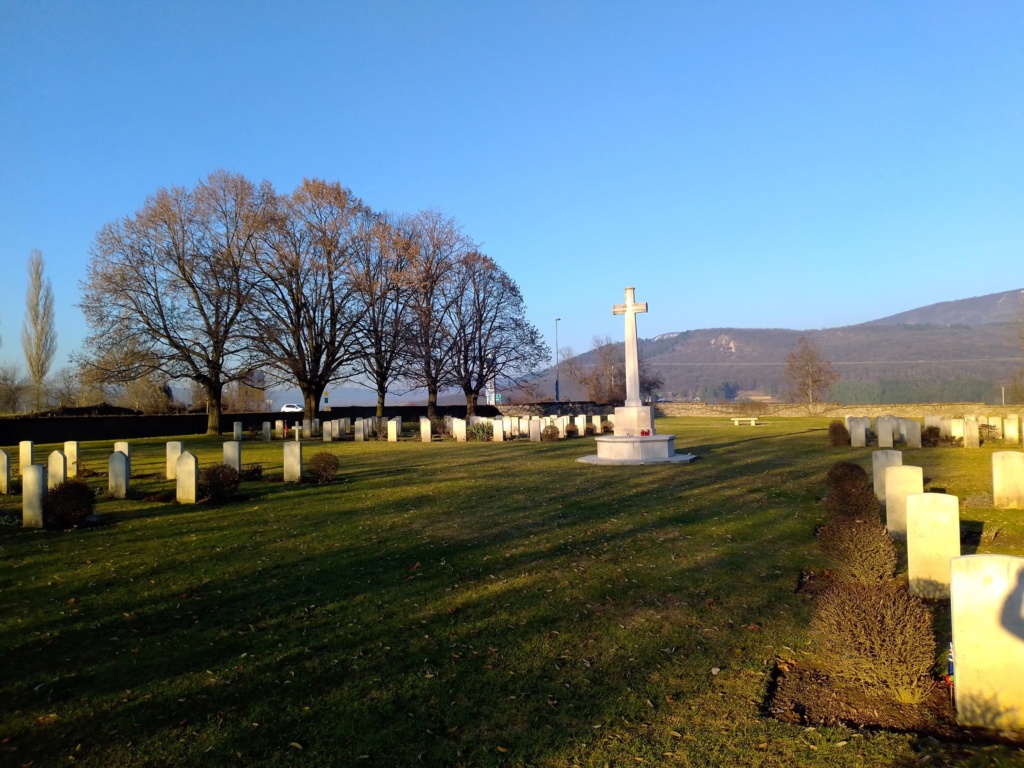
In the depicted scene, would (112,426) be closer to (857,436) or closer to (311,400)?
(311,400)

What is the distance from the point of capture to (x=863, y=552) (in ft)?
19.3

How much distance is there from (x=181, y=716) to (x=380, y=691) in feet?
3.94

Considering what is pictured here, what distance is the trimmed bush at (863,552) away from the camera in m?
5.81

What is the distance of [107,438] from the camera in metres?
29.8

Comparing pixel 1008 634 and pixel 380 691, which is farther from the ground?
pixel 1008 634

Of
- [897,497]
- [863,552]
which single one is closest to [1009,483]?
[897,497]

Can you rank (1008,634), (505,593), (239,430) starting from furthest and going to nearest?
1. (239,430)
2. (505,593)
3. (1008,634)

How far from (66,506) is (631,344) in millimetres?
15151

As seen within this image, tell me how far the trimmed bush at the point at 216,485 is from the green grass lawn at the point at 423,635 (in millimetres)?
747

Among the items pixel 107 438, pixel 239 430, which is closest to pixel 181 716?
pixel 239 430

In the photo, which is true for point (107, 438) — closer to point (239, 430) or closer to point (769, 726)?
point (239, 430)

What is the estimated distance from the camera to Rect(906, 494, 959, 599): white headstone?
5828 mm

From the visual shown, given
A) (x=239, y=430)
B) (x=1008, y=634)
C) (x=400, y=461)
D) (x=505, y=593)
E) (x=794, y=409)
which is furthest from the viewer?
(x=794, y=409)

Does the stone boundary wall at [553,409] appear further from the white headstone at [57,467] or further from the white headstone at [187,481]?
the white headstone at [57,467]
